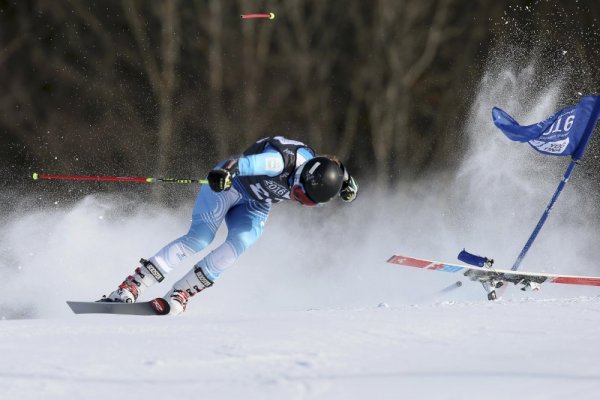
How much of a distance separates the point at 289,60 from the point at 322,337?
63.6ft

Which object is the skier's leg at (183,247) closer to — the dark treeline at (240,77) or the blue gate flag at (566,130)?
the blue gate flag at (566,130)

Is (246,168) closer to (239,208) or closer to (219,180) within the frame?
(219,180)

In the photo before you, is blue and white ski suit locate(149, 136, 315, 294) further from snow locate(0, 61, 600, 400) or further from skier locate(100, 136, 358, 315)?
snow locate(0, 61, 600, 400)

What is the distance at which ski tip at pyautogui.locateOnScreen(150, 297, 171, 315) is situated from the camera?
4809 mm

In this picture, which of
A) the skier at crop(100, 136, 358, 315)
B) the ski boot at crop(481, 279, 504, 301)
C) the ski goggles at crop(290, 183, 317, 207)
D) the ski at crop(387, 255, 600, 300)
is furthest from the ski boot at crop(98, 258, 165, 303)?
the ski boot at crop(481, 279, 504, 301)

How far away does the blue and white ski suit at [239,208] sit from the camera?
484 centimetres

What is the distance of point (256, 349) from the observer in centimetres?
310

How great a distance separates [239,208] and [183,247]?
403mm

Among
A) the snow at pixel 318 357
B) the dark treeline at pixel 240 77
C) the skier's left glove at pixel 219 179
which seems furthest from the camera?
the dark treeline at pixel 240 77

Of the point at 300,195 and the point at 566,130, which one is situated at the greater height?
the point at 566,130

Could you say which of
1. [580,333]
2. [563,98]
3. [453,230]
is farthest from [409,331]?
[563,98]

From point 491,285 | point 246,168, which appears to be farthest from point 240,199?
point 491,285

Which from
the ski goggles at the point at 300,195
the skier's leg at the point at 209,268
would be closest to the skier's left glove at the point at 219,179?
the ski goggles at the point at 300,195

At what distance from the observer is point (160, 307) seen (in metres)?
4.82
